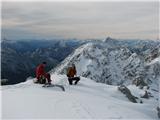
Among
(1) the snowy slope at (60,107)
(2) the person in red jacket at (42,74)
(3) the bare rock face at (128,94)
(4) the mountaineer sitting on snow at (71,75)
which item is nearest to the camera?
(1) the snowy slope at (60,107)

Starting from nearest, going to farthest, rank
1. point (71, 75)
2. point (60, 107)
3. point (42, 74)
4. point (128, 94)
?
1. point (60, 107)
2. point (42, 74)
3. point (128, 94)
4. point (71, 75)

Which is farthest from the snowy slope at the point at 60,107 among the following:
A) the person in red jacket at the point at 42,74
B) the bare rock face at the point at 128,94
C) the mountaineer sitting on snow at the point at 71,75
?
the mountaineer sitting on snow at the point at 71,75

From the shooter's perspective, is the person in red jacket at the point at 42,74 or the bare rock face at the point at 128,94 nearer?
the person in red jacket at the point at 42,74

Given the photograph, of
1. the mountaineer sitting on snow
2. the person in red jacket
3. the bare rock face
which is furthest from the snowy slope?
the mountaineer sitting on snow

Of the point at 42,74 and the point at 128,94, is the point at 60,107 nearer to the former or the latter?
the point at 42,74

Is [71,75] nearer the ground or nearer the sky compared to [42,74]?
nearer the ground

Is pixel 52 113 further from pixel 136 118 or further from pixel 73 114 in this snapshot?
pixel 136 118

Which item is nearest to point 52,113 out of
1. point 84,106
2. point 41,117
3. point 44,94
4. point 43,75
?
point 41,117

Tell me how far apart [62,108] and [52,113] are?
4.09ft

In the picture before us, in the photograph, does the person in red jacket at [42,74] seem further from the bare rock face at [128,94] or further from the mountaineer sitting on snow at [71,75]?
the bare rock face at [128,94]

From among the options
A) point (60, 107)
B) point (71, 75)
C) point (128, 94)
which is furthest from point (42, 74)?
point (60, 107)

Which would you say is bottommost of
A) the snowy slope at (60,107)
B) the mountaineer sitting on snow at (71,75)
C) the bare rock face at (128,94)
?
the bare rock face at (128,94)

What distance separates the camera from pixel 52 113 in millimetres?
21500

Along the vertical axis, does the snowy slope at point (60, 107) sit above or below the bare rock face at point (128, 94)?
above
